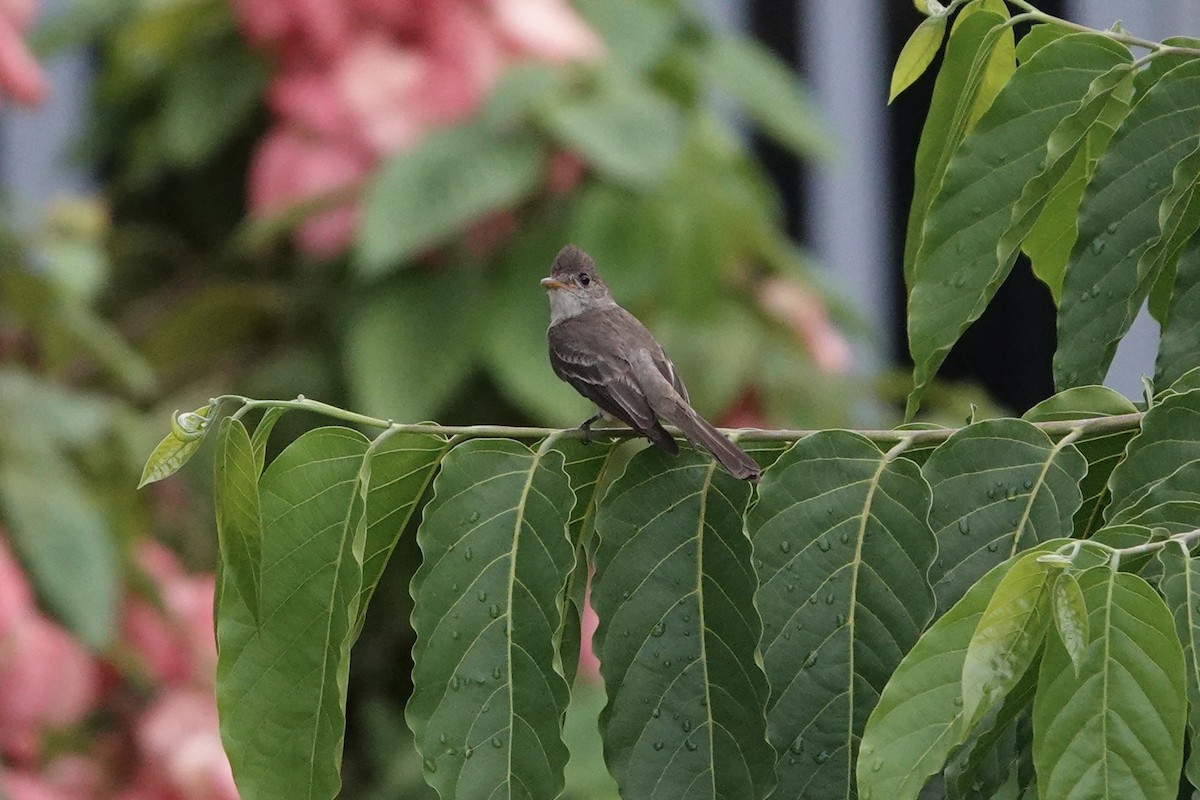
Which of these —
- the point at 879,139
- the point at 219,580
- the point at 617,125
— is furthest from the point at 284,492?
the point at 879,139

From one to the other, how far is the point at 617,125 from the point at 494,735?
3.42m

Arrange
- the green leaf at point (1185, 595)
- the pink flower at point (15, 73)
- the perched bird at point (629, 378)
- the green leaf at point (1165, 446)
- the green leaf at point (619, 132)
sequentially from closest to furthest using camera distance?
1. the green leaf at point (1185, 595)
2. the green leaf at point (1165, 446)
3. the perched bird at point (629, 378)
4. the pink flower at point (15, 73)
5. the green leaf at point (619, 132)

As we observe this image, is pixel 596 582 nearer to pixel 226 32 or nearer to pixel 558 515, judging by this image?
pixel 558 515

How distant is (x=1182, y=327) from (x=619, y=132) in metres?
3.23

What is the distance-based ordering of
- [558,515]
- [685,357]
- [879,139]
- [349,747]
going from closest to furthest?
[558,515] < [685,357] < [349,747] < [879,139]

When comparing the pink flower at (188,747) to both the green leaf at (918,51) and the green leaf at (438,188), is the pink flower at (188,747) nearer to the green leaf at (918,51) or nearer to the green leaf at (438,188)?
the green leaf at (438,188)

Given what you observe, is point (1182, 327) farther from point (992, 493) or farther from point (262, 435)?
point (262, 435)

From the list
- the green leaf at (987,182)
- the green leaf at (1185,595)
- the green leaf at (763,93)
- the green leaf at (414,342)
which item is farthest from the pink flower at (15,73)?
the green leaf at (1185,595)

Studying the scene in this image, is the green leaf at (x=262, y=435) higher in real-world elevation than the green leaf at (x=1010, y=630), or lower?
higher

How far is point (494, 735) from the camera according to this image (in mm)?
1417

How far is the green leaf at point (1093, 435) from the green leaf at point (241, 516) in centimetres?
70

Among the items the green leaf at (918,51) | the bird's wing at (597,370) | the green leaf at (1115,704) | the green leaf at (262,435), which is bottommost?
the green leaf at (1115,704)

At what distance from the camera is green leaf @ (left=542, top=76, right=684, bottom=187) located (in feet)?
14.9

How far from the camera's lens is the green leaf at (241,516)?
1428mm
